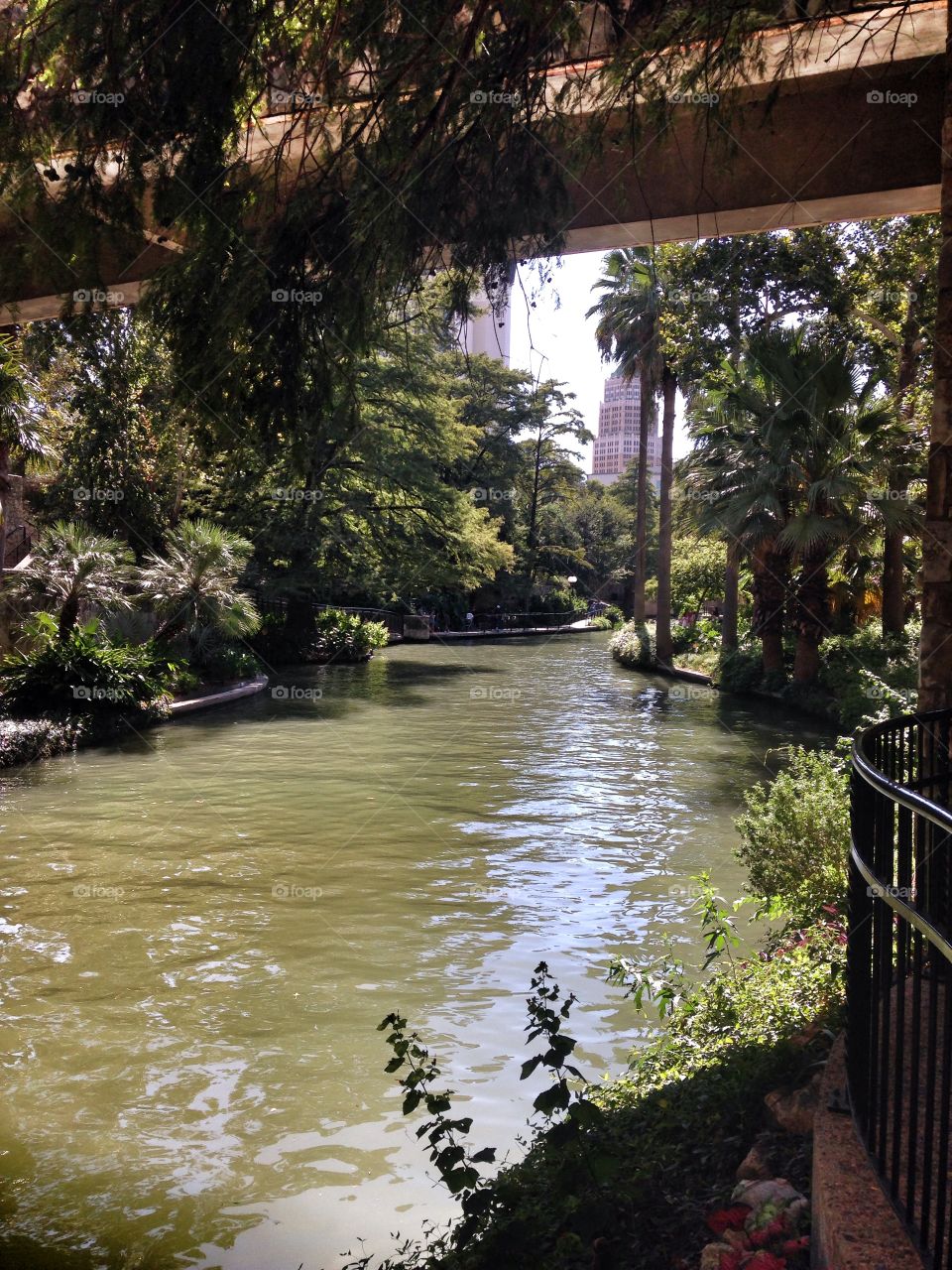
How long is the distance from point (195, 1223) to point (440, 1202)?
1.04 meters

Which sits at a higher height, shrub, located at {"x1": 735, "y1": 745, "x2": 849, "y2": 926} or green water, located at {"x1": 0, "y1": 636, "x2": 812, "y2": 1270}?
shrub, located at {"x1": 735, "y1": 745, "x2": 849, "y2": 926}

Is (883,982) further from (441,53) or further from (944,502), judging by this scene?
(441,53)

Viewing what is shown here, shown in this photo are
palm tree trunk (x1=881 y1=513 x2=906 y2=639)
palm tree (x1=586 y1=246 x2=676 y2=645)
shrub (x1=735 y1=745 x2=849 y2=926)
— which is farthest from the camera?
palm tree (x1=586 y1=246 x2=676 y2=645)

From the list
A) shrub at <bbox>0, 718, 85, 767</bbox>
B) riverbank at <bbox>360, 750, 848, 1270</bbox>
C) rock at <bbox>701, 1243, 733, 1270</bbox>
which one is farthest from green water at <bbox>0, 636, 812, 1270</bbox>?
rock at <bbox>701, 1243, 733, 1270</bbox>

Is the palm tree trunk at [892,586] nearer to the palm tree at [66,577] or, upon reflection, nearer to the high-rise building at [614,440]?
the palm tree at [66,577]

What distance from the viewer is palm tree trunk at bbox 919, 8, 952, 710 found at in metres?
4.88

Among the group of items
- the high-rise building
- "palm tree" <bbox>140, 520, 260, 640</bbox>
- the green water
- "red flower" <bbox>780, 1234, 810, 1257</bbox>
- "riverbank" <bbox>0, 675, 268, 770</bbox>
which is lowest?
the green water

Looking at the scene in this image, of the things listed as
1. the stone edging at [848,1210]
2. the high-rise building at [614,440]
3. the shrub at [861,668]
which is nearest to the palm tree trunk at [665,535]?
the shrub at [861,668]

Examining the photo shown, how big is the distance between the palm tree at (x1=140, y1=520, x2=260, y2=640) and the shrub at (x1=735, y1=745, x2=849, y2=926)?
16.0 metres

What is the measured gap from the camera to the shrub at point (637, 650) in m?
35.4

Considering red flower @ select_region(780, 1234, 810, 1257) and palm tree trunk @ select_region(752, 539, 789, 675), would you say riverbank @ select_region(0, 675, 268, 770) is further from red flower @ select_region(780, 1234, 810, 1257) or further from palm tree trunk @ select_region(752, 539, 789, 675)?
red flower @ select_region(780, 1234, 810, 1257)

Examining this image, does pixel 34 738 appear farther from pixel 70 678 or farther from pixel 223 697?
pixel 223 697

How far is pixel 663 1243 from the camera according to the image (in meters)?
3.61

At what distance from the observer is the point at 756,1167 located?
3.88m
